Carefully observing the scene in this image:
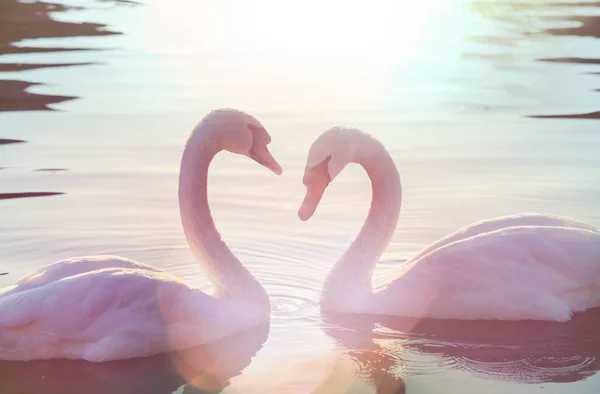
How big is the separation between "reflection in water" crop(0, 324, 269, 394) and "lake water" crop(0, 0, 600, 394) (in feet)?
0.05

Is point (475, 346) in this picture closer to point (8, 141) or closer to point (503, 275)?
point (503, 275)

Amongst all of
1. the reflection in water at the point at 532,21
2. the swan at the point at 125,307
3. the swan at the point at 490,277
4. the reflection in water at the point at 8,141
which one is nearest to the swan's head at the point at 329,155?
the swan at the point at 490,277

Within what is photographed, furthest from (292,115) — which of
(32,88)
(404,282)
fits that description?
(404,282)

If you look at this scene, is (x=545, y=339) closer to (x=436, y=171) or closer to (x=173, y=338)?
(x=173, y=338)

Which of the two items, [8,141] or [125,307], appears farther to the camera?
[8,141]

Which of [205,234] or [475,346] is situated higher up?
[205,234]

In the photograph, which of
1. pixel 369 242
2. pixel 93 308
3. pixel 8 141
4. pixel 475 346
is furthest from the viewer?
pixel 8 141

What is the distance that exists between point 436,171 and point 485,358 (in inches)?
197

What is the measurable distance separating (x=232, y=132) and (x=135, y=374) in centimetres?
200

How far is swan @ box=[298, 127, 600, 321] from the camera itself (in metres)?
8.22

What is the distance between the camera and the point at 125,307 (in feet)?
24.3

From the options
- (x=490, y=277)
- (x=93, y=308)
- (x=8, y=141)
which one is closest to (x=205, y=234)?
(x=93, y=308)

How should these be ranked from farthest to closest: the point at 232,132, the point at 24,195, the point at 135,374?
1. the point at 24,195
2. the point at 232,132
3. the point at 135,374

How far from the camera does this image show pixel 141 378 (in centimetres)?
733
